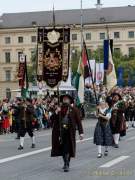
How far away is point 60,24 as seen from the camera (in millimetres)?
127562

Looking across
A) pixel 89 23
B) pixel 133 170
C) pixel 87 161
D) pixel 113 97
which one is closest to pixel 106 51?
pixel 113 97

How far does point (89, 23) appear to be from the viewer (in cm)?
12738

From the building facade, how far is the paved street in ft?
343

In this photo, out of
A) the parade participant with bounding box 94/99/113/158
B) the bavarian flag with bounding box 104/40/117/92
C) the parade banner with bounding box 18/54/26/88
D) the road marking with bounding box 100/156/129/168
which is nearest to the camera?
the road marking with bounding box 100/156/129/168

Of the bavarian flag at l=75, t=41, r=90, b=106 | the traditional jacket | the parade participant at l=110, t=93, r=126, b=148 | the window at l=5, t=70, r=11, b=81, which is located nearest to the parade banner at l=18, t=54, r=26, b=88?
the bavarian flag at l=75, t=41, r=90, b=106

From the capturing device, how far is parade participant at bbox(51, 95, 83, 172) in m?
14.5

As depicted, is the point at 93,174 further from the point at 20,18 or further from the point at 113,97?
the point at 20,18

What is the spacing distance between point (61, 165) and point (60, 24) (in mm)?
112715

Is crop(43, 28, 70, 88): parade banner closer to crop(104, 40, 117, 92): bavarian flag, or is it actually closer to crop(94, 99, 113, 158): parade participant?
crop(104, 40, 117, 92): bavarian flag

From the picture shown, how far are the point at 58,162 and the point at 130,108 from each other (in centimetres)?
2337

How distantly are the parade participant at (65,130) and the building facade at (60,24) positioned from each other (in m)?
109

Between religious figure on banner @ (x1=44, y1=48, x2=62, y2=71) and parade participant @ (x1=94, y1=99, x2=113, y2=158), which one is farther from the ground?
religious figure on banner @ (x1=44, y1=48, x2=62, y2=71)

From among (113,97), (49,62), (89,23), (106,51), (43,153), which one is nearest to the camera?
(43,153)

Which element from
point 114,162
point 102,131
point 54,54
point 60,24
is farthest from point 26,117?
point 60,24
